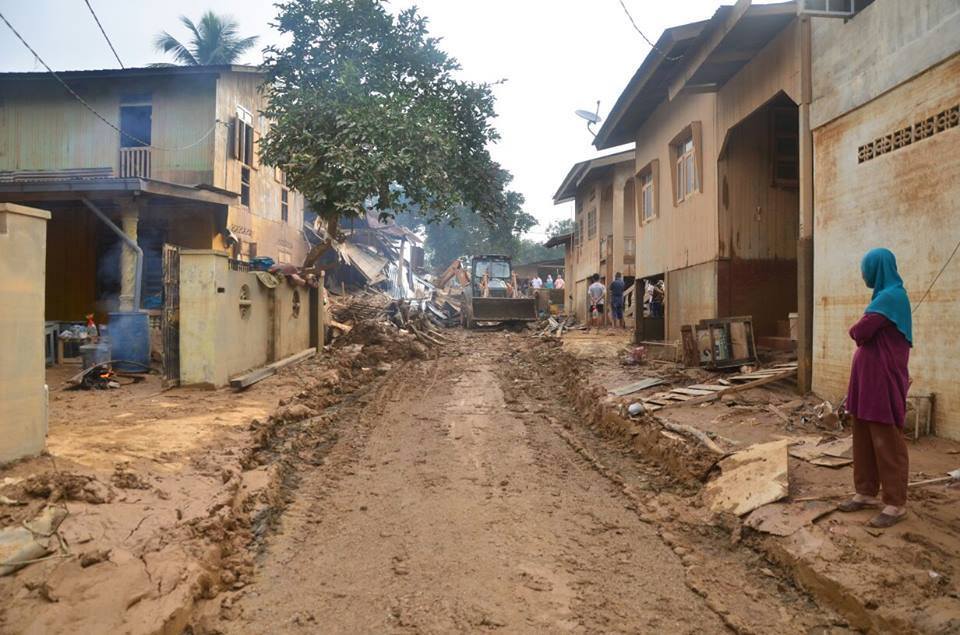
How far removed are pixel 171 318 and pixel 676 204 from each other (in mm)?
9315

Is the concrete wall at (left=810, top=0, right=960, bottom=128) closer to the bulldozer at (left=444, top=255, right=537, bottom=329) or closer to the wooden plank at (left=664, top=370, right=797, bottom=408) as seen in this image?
the wooden plank at (left=664, top=370, right=797, bottom=408)

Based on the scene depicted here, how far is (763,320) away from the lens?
10.5 metres

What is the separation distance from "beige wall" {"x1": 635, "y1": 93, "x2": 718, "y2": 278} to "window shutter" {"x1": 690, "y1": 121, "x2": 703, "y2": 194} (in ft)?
0.21

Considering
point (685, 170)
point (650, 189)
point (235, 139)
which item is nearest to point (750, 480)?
point (685, 170)

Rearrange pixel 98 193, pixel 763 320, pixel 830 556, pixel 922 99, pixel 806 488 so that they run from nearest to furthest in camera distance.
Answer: pixel 830 556 < pixel 806 488 < pixel 922 99 < pixel 763 320 < pixel 98 193

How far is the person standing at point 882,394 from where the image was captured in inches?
161

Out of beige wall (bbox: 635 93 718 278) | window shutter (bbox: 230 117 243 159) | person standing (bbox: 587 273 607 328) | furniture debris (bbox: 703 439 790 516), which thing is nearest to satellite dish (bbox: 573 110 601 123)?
beige wall (bbox: 635 93 718 278)

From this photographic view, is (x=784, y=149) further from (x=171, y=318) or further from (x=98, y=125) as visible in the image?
(x=98, y=125)

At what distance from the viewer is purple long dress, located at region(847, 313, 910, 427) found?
4.16m

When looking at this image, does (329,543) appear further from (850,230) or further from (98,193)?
(98,193)

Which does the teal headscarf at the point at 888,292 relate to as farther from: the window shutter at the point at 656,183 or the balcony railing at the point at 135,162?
the balcony railing at the point at 135,162

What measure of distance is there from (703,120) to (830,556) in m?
8.91

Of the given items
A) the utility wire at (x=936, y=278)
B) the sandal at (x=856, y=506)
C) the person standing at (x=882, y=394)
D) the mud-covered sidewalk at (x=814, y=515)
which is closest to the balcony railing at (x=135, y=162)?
the mud-covered sidewalk at (x=814, y=515)

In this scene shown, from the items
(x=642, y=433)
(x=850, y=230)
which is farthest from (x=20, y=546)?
(x=850, y=230)
